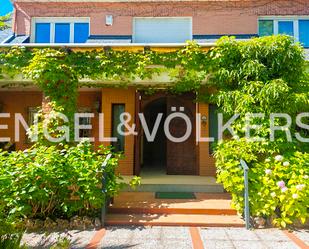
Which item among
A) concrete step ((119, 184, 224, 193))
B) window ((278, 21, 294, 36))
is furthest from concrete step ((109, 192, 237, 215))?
window ((278, 21, 294, 36))

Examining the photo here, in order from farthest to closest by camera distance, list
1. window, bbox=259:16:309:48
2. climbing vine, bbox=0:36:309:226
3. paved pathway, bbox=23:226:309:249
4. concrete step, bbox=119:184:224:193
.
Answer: window, bbox=259:16:309:48, concrete step, bbox=119:184:224:193, climbing vine, bbox=0:36:309:226, paved pathway, bbox=23:226:309:249

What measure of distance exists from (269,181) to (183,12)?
25.7 feet

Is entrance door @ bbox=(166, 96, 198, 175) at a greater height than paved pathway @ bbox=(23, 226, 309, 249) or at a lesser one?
greater

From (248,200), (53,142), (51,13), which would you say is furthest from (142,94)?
(248,200)

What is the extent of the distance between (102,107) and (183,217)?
519 centimetres

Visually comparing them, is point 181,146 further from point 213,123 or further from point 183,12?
point 183,12

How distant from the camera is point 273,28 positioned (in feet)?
35.6

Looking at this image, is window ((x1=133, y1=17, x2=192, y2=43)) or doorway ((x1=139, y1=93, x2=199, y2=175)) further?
window ((x1=133, y1=17, x2=192, y2=43))

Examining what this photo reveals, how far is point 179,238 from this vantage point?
4.95 metres

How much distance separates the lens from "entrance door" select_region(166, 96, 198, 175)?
9523mm

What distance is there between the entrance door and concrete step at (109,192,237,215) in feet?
8.47

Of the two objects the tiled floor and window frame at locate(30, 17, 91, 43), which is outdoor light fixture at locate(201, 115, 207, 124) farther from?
window frame at locate(30, 17, 91, 43)

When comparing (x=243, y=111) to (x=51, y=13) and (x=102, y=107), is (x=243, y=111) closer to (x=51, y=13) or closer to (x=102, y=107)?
(x=102, y=107)

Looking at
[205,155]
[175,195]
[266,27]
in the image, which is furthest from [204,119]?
[266,27]
